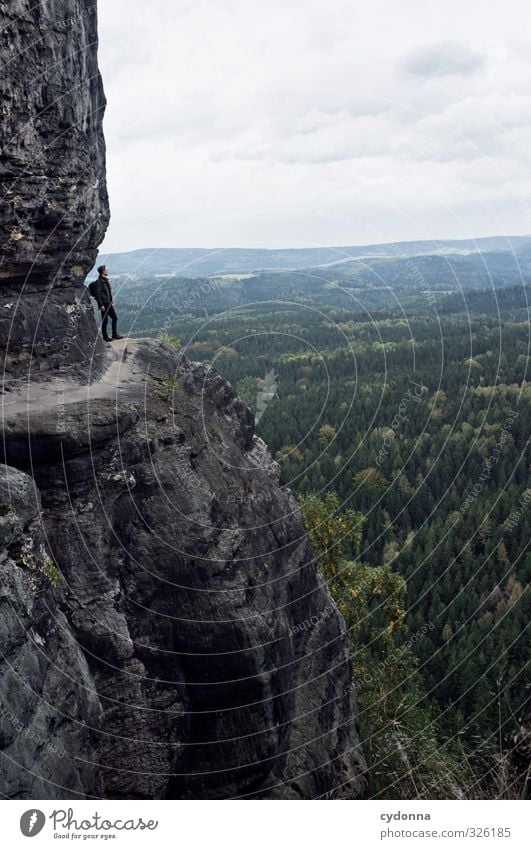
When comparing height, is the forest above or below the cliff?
below

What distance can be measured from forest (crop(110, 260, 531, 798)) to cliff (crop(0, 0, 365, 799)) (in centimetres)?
601

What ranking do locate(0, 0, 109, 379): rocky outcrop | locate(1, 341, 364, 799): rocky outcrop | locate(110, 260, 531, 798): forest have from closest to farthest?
1. locate(1, 341, 364, 799): rocky outcrop
2. locate(0, 0, 109, 379): rocky outcrop
3. locate(110, 260, 531, 798): forest

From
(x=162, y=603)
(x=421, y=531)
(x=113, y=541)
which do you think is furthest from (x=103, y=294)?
(x=421, y=531)

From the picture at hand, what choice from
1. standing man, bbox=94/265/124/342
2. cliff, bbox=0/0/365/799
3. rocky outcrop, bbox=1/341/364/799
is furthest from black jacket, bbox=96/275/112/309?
rocky outcrop, bbox=1/341/364/799

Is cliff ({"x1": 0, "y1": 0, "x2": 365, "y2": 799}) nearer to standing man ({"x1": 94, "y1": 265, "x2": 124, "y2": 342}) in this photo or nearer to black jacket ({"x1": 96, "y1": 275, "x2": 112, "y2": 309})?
standing man ({"x1": 94, "y1": 265, "x2": 124, "y2": 342})

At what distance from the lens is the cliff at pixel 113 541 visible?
17.7 m

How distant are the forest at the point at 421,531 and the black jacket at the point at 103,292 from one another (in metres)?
3.10

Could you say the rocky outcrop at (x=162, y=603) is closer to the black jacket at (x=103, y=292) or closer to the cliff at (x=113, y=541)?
the cliff at (x=113, y=541)

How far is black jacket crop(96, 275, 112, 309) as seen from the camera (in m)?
24.3

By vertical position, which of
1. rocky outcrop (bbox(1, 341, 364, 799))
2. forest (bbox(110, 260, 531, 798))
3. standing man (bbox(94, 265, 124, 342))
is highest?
standing man (bbox(94, 265, 124, 342))

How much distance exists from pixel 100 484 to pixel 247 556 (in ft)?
17.6

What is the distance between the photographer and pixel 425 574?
70.6m

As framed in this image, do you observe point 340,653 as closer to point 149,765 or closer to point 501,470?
point 149,765

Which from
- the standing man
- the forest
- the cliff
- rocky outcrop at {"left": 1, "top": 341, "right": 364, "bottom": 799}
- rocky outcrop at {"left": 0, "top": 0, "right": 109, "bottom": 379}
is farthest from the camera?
the forest
